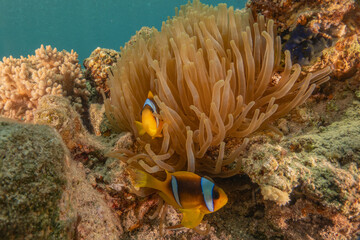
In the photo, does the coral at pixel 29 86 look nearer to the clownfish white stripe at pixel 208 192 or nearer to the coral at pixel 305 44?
the clownfish white stripe at pixel 208 192

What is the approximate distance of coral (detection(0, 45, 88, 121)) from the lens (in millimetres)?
3158

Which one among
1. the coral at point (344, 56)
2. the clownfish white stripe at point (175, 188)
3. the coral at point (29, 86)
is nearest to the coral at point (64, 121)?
the clownfish white stripe at point (175, 188)

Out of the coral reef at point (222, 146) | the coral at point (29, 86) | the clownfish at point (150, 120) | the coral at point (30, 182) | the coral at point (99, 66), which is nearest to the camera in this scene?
the coral at point (30, 182)

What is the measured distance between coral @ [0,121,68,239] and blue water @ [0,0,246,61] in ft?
178

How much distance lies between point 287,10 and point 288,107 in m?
0.95

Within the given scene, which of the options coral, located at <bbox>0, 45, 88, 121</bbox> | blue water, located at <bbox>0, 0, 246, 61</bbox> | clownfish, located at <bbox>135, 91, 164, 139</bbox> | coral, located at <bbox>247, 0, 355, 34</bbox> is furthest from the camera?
blue water, located at <bbox>0, 0, 246, 61</bbox>

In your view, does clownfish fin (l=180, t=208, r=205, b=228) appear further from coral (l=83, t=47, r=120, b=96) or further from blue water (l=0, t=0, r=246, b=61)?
blue water (l=0, t=0, r=246, b=61)

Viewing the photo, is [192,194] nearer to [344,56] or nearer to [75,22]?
[344,56]

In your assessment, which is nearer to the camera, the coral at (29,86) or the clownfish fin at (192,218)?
the clownfish fin at (192,218)

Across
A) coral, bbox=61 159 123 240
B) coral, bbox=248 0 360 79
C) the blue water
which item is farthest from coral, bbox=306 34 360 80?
the blue water

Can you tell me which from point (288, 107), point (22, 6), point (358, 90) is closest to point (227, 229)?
point (288, 107)

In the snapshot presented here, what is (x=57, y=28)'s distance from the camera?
193 feet

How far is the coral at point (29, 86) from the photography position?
3.16 metres

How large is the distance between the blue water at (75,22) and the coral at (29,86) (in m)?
51.4
